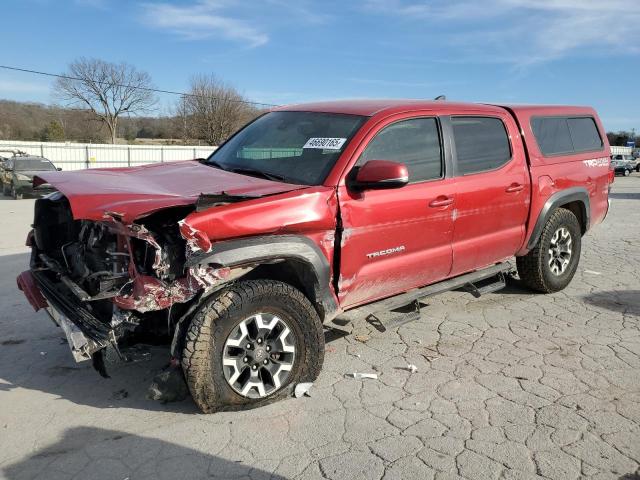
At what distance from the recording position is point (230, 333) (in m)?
3.20

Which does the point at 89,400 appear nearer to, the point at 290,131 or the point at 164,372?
the point at 164,372

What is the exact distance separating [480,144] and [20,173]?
1861 cm

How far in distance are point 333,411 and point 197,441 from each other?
2.82 ft

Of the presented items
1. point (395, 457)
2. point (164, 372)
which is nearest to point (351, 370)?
point (395, 457)

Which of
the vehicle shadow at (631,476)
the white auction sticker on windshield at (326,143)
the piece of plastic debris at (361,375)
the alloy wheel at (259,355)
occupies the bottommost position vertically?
the piece of plastic debris at (361,375)

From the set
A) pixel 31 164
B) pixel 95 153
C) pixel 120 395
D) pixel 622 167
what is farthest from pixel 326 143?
pixel 622 167

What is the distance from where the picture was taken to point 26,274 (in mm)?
4043

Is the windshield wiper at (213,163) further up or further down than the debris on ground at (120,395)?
further up

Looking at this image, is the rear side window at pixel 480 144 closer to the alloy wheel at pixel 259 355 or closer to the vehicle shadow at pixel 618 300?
the vehicle shadow at pixel 618 300

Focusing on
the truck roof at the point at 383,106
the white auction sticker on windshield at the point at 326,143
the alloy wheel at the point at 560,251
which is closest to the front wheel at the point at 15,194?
the truck roof at the point at 383,106

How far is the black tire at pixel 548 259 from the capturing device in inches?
217

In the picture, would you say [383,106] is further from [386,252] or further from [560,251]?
[560,251]

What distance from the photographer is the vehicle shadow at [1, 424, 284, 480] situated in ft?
9.04

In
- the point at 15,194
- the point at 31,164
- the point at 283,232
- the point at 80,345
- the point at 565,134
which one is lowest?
the point at 15,194
